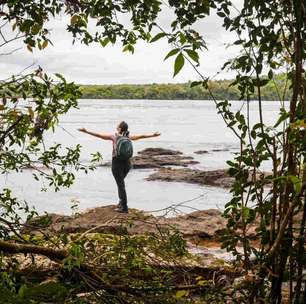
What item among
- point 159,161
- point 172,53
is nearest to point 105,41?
point 172,53

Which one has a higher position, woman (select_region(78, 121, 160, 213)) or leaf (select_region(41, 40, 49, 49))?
leaf (select_region(41, 40, 49, 49))

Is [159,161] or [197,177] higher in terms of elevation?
[197,177]

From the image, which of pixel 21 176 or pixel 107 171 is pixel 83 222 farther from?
pixel 107 171

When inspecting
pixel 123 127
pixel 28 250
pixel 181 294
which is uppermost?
pixel 123 127

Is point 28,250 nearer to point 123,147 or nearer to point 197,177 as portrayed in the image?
point 123,147

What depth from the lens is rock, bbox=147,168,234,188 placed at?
24.5 m

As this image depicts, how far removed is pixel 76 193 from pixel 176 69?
20.5 meters

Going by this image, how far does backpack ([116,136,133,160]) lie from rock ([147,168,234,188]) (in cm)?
1108

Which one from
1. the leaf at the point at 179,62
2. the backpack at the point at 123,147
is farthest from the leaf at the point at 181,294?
the backpack at the point at 123,147

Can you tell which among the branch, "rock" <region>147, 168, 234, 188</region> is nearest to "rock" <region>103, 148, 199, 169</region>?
"rock" <region>147, 168, 234, 188</region>

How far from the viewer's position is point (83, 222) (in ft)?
43.4

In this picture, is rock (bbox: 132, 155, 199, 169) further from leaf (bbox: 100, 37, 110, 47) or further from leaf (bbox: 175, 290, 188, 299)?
leaf (bbox: 175, 290, 188, 299)

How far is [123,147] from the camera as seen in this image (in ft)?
43.1

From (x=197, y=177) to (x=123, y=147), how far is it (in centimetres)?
1308
